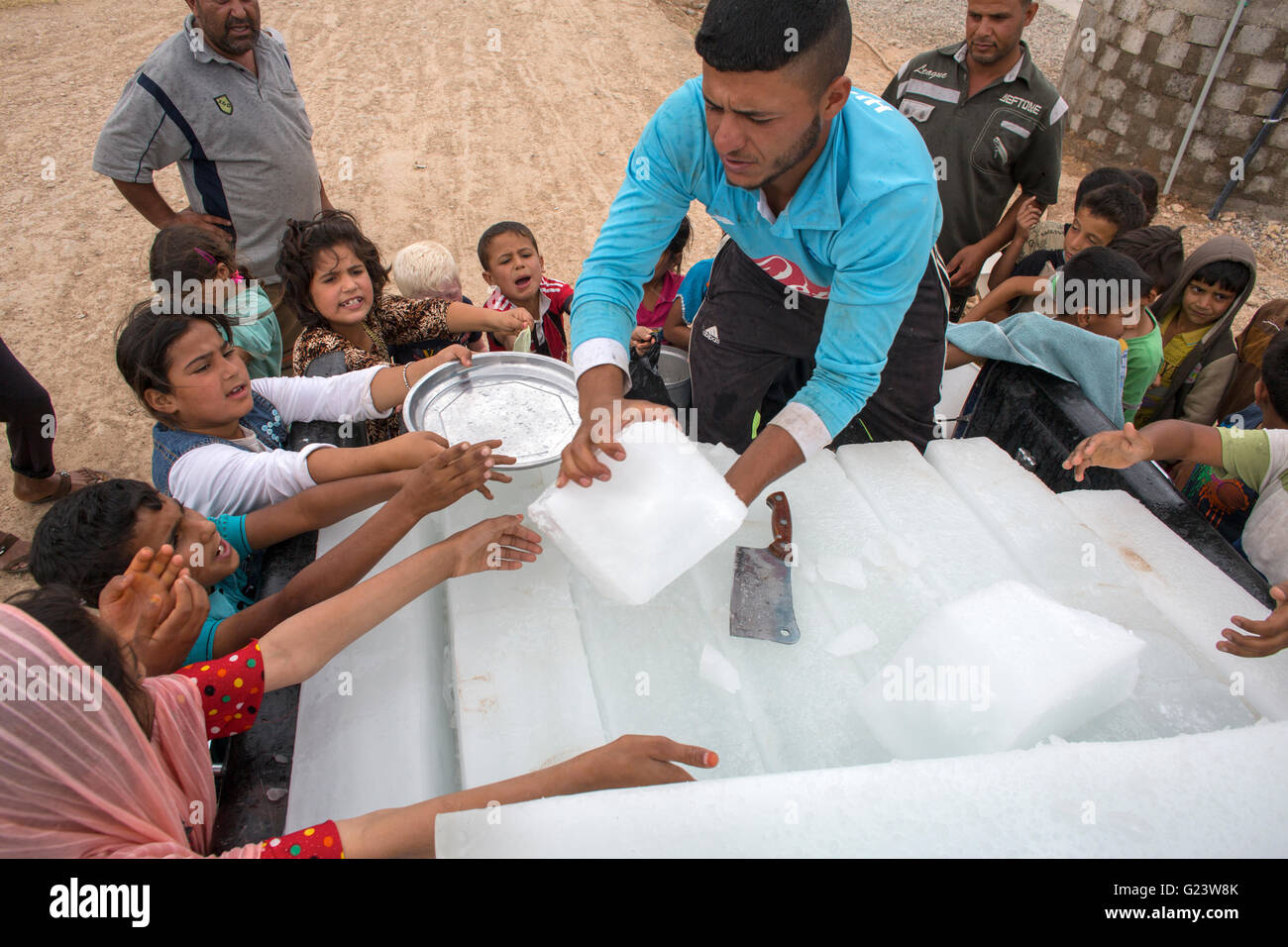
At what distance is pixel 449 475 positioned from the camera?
65.2 inches

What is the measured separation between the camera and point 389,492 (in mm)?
1894

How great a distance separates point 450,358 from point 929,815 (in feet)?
5.91

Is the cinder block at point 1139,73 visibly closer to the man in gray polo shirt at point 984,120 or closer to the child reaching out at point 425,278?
the man in gray polo shirt at point 984,120

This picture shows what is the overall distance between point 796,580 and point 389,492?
39.3 inches

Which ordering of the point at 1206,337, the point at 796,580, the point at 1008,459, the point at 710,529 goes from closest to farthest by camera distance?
the point at 710,529 < the point at 796,580 < the point at 1008,459 < the point at 1206,337

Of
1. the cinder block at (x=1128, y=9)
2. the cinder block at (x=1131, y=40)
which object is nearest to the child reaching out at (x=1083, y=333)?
the cinder block at (x=1131, y=40)

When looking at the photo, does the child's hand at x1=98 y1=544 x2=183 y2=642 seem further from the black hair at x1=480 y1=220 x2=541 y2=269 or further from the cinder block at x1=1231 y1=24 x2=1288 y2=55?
the cinder block at x1=1231 y1=24 x2=1288 y2=55

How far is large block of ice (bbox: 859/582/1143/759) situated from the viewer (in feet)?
4.25

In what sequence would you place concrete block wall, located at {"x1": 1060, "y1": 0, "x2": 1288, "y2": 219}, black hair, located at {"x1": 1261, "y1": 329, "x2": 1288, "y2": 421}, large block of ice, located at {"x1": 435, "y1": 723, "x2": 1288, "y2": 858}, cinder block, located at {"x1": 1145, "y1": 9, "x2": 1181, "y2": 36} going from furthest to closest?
cinder block, located at {"x1": 1145, "y1": 9, "x2": 1181, "y2": 36}
concrete block wall, located at {"x1": 1060, "y1": 0, "x2": 1288, "y2": 219}
black hair, located at {"x1": 1261, "y1": 329, "x2": 1288, "y2": 421}
large block of ice, located at {"x1": 435, "y1": 723, "x2": 1288, "y2": 858}

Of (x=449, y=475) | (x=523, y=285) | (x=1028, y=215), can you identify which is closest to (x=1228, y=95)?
(x=1028, y=215)

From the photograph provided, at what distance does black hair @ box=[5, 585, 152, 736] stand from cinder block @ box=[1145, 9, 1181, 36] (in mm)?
7690

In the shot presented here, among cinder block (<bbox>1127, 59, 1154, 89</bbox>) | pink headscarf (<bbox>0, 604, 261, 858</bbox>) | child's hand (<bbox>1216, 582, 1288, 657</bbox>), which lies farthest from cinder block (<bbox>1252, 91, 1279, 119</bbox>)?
pink headscarf (<bbox>0, 604, 261, 858</bbox>)
